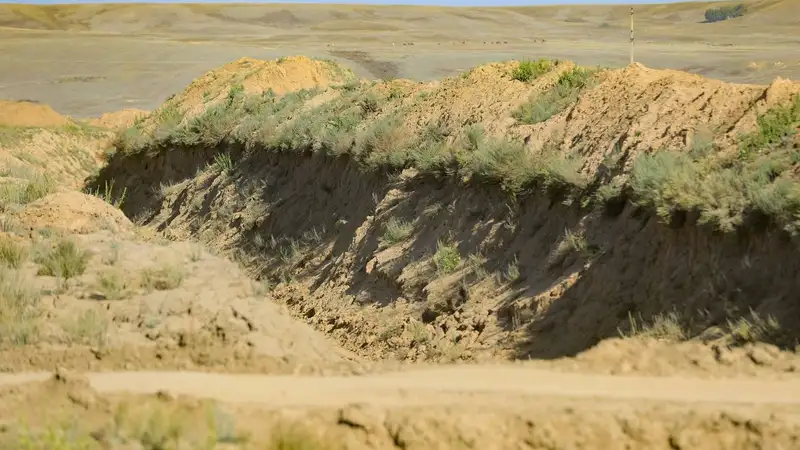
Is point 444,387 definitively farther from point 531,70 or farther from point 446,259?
point 531,70

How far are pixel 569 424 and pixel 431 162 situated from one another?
8134 millimetres

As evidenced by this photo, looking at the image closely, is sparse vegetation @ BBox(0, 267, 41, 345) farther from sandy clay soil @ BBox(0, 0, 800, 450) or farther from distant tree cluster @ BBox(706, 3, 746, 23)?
distant tree cluster @ BBox(706, 3, 746, 23)

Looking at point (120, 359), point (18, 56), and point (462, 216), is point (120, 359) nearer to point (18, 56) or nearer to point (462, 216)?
point (462, 216)

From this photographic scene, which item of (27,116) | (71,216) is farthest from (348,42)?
(71,216)

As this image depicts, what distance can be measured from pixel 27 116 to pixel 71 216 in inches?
789

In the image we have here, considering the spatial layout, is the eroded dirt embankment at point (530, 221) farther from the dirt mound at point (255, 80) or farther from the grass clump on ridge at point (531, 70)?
the dirt mound at point (255, 80)

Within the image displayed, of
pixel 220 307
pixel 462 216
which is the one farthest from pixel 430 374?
pixel 462 216

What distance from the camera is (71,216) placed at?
1380 centimetres

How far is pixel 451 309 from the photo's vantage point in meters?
11.0

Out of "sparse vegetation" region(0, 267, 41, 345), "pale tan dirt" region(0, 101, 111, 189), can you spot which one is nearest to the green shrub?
"sparse vegetation" region(0, 267, 41, 345)

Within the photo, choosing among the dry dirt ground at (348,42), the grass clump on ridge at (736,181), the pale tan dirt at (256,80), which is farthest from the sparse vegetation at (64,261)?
the dry dirt ground at (348,42)

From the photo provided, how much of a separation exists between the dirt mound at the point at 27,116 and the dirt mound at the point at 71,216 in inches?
662

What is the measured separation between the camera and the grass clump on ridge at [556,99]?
1255 cm

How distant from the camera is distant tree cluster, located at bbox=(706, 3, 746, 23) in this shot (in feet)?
386
